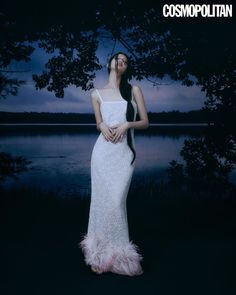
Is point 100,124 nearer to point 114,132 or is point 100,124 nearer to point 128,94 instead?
point 114,132

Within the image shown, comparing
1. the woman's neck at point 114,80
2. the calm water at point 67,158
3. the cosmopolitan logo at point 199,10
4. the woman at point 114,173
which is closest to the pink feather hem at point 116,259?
the woman at point 114,173

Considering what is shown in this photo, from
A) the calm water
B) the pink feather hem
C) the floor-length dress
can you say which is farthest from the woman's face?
the calm water

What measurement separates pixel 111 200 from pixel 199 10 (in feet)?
9.74

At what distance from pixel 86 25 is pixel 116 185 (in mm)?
2874

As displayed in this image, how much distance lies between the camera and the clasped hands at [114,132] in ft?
10.2

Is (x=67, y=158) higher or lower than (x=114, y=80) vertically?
lower

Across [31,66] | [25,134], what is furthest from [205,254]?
[25,134]

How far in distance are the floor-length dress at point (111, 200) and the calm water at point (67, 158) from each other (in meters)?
3.28

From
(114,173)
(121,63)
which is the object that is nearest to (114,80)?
(121,63)

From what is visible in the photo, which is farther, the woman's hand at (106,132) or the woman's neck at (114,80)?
the woman's neck at (114,80)

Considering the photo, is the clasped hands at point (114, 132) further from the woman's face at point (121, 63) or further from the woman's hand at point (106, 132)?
the woman's face at point (121, 63)

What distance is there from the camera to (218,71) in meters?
5.34

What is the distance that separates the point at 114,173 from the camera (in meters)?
3.14

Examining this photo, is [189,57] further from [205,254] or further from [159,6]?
[205,254]
